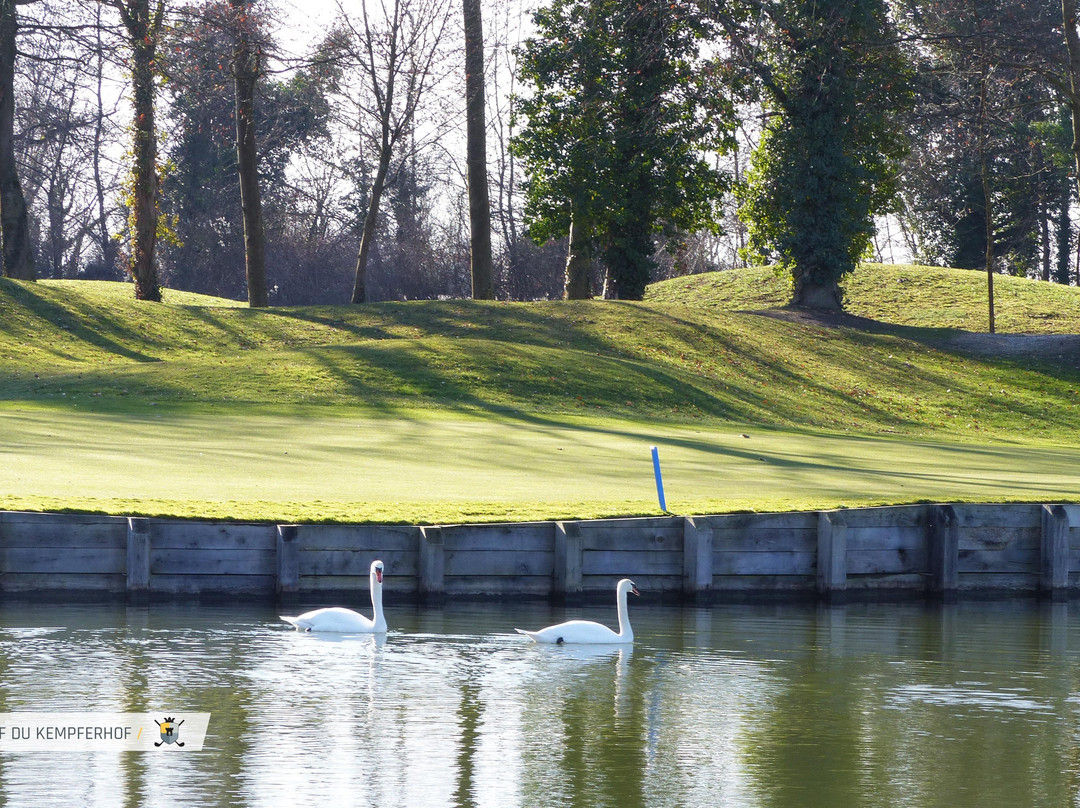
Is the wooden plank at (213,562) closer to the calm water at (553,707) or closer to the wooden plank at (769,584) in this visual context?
the calm water at (553,707)

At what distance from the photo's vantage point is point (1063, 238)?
234 feet

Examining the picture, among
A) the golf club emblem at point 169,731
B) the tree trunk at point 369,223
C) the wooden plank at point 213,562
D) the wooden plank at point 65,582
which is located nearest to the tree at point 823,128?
the tree trunk at point 369,223

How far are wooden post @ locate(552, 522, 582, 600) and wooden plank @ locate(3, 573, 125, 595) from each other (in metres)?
4.70

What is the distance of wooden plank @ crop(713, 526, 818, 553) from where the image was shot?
15.5 meters

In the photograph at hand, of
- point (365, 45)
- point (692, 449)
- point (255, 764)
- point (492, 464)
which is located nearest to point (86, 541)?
point (255, 764)

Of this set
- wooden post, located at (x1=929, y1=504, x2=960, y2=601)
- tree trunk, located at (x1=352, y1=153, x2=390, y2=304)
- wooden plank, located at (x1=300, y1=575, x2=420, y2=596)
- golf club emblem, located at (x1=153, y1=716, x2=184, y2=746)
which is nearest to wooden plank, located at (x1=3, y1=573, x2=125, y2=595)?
wooden plank, located at (x1=300, y1=575, x2=420, y2=596)

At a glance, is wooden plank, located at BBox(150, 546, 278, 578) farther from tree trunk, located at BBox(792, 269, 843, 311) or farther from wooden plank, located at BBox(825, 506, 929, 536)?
tree trunk, located at BBox(792, 269, 843, 311)

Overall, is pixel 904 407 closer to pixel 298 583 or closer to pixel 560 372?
pixel 560 372

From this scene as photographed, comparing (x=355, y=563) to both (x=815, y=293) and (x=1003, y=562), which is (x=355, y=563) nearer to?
(x=1003, y=562)

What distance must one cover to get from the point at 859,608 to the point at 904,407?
83.3ft

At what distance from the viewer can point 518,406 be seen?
3275cm

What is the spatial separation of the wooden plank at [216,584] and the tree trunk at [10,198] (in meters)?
32.6

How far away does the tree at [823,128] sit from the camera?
4628cm

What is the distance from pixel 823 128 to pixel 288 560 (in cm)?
3682
